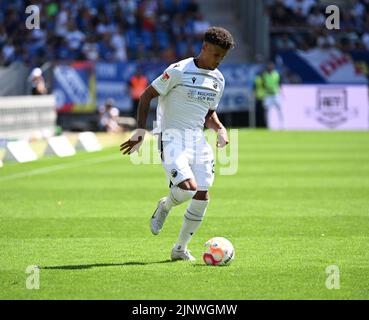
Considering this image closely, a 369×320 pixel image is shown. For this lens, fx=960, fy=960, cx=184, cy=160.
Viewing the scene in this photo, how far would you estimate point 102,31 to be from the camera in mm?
38875

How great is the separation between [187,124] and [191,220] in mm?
1010

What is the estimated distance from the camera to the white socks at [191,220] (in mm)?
9945

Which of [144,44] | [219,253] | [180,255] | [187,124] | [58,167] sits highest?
[187,124]

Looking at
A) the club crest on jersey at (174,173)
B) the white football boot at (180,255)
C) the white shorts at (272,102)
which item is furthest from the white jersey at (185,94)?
the white shorts at (272,102)

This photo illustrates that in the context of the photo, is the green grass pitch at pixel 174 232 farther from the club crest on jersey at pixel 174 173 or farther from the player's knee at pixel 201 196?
the club crest on jersey at pixel 174 173

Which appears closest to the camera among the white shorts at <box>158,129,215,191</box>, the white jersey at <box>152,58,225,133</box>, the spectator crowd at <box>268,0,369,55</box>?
A: the white shorts at <box>158,129,215,191</box>

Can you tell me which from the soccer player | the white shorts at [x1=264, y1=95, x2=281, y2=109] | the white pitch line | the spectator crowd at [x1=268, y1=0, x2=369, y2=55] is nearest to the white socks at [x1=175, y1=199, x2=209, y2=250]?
the soccer player

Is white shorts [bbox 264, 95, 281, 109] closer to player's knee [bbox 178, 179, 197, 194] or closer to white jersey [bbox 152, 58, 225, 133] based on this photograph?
white jersey [bbox 152, 58, 225, 133]

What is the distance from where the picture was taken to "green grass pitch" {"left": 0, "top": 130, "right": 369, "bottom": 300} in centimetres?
854

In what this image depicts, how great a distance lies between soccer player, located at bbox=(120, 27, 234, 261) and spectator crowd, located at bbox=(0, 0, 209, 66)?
89.4 ft

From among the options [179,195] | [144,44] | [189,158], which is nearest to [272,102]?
[144,44]

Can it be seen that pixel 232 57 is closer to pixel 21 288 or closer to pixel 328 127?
pixel 328 127

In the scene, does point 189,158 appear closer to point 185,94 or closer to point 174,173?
point 174,173
